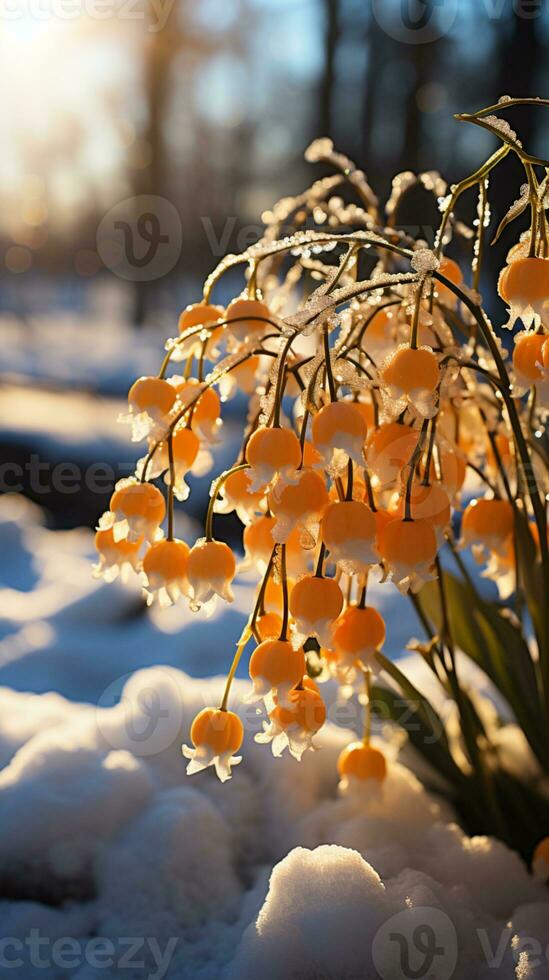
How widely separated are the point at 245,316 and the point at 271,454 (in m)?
0.15

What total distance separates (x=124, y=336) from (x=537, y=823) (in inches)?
412

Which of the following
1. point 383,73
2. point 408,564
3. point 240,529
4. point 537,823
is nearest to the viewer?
point 408,564

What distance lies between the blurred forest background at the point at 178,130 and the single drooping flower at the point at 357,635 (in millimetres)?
1561

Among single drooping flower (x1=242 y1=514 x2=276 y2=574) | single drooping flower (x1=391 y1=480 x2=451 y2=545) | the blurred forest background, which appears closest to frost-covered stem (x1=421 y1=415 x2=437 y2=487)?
single drooping flower (x1=391 y1=480 x2=451 y2=545)

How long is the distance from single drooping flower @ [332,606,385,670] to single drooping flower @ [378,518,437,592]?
75 millimetres

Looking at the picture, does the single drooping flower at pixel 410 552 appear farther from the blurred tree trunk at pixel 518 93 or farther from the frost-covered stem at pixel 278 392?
the blurred tree trunk at pixel 518 93

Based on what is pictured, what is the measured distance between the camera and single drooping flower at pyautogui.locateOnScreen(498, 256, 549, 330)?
19.4 inches

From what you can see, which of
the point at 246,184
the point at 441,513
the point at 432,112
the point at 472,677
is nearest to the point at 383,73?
the point at 432,112

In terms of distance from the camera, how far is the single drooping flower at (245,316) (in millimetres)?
602

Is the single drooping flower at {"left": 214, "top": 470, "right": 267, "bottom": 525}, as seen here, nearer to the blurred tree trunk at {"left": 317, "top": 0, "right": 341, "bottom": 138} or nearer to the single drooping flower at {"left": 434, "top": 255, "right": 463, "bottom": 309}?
the single drooping flower at {"left": 434, "top": 255, "right": 463, "bottom": 309}

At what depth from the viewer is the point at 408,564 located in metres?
0.53

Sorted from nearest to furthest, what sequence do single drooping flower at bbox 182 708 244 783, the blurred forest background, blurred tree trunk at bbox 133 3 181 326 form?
single drooping flower at bbox 182 708 244 783 → the blurred forest background → blurred tree trunk at bbox 133 3 181 326

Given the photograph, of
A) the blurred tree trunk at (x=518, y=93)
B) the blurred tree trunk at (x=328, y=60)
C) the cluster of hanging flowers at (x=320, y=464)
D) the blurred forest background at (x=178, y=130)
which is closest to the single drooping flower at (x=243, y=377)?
the cluster of hanging flowers at (x=320, y=464)

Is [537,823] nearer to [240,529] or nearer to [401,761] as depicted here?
[401,761]
